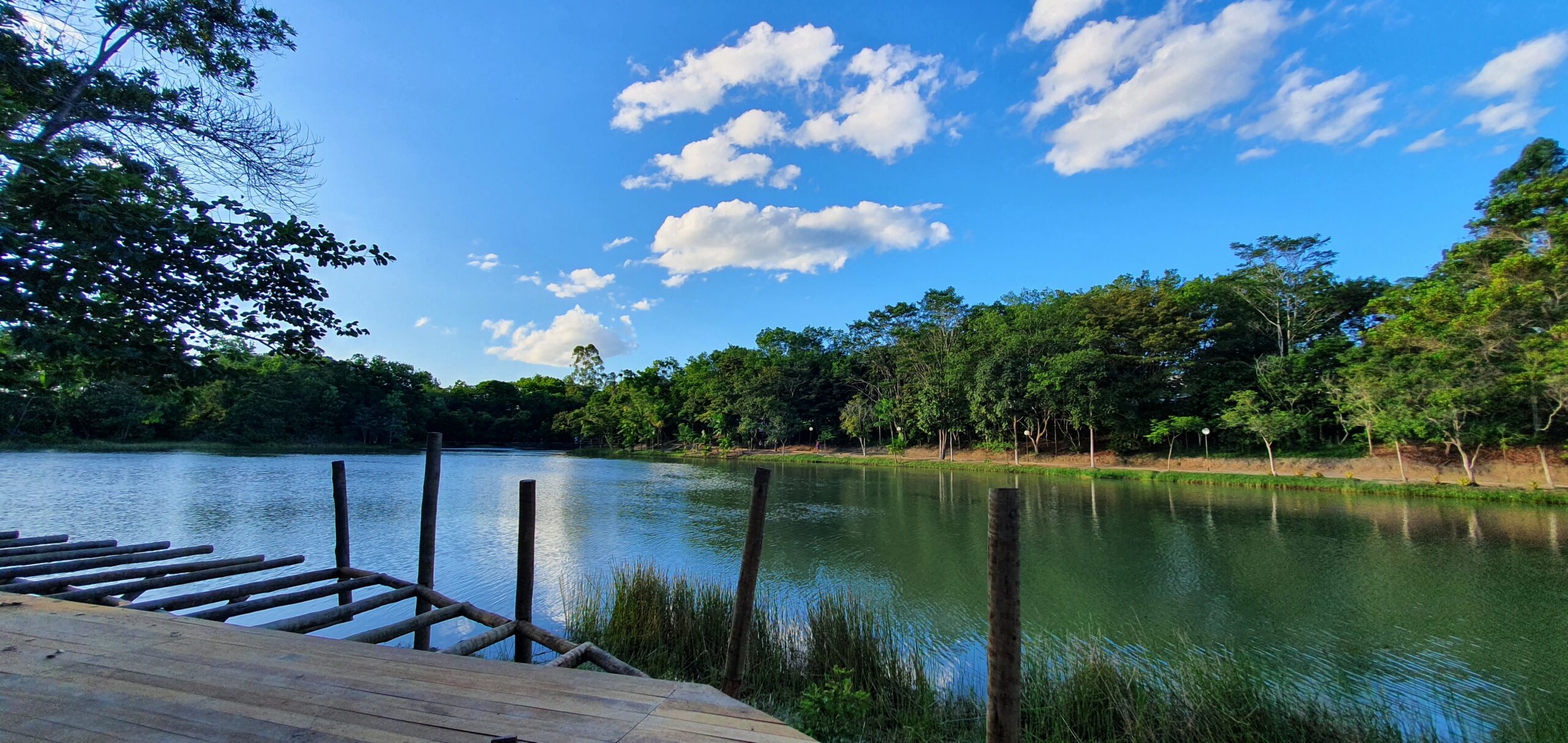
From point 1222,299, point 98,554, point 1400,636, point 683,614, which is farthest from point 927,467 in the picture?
point 98,554

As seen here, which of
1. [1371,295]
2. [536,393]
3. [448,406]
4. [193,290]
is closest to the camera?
[193,290]

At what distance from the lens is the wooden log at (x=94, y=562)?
4812 mm

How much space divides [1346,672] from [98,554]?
1173 centimetres

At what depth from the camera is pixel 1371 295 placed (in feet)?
94.3

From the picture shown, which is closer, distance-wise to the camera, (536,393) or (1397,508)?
(1397,508)

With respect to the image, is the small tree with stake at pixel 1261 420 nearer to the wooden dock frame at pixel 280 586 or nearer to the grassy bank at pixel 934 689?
the grassy bank at pixel 934 689

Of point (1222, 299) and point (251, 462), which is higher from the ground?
point (1222, 299)

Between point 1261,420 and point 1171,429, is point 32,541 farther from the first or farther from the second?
point 1171,429

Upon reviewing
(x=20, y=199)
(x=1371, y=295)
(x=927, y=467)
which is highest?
(x=1371, y=295)

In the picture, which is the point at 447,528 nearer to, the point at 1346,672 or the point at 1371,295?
the point at 1346,672

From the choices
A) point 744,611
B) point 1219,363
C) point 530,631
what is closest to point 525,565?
point 530,631

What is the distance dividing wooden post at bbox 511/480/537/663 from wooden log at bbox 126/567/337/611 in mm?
1891

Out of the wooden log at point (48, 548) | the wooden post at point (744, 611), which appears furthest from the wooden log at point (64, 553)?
the wooden post at point (744, 611)

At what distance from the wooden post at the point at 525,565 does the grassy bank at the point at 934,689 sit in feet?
2.66
